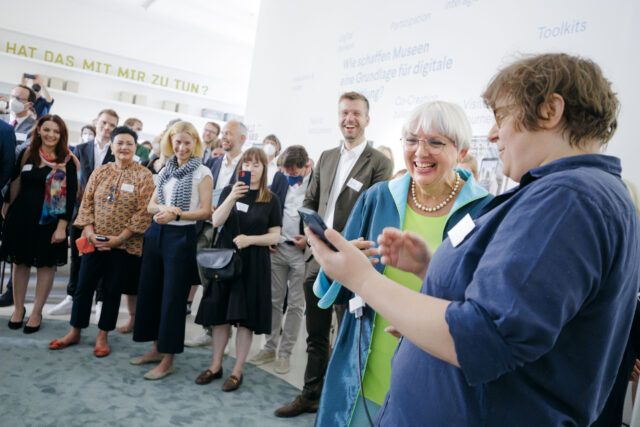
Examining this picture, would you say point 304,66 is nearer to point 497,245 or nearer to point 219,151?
point 219,151

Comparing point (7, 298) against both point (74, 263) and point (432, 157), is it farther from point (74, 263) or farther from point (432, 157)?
point (432, 157)

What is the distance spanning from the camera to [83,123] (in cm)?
884

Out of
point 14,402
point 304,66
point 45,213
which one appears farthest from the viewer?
point 304,66

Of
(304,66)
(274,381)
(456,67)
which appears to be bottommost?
(274,381)

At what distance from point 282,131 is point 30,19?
18.2 feet

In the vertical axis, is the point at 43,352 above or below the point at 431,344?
below

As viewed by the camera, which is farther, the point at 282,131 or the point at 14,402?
the point at 282,131

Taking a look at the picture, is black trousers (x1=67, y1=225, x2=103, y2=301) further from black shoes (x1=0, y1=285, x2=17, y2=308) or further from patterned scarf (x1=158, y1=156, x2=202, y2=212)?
patterned scarf (x1=158, y1=156, x2=202, y2=212)

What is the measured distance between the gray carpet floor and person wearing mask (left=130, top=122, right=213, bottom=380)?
199 mm

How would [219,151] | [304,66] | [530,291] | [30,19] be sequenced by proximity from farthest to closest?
1. [30,19]
2. [304,66]
3. [219,151]
4. [530,291]

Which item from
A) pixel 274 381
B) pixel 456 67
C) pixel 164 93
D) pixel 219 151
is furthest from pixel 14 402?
pixel 164 93

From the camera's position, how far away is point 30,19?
825 centimetres

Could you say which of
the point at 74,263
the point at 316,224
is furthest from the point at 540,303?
the point at 74,263

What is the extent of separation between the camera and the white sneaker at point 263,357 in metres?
3.56
